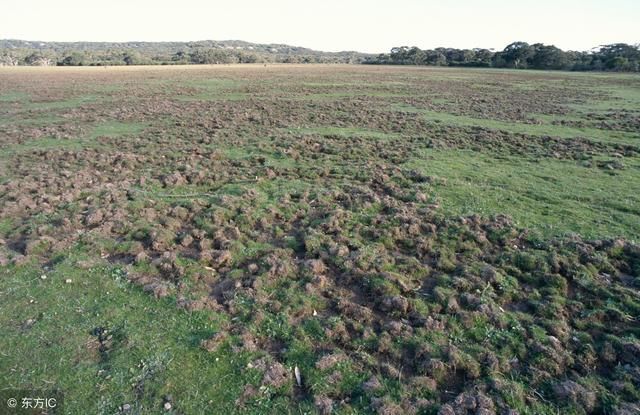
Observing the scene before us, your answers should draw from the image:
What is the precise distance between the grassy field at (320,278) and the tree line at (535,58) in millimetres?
87187

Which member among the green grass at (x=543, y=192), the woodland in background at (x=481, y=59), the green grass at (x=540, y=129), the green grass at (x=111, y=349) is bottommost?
the green grass at (x=111, y=349)

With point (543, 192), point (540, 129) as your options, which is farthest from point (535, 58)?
point (543, 192)

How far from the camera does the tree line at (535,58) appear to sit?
285 feet

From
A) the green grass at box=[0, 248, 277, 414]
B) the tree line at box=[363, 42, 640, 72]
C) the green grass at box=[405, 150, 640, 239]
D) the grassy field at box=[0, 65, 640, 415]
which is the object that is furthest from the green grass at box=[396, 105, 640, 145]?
the tree line at box=[363, 42, 640, 72]

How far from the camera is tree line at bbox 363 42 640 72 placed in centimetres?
8682

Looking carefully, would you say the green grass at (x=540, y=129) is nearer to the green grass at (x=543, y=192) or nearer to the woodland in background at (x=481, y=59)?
the green grass at (x=543, y=192)

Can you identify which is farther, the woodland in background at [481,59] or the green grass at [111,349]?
the woodland in background at [481,59]

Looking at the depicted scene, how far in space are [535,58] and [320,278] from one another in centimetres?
11321

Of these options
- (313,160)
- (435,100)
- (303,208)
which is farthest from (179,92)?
(303,208)

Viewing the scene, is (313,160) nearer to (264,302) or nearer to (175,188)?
(175,188)

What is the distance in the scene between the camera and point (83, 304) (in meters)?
7.50

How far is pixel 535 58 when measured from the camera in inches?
3947

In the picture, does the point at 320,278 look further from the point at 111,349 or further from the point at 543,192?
the point at 543,192

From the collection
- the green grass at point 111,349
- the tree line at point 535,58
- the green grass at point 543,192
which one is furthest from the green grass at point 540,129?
the tree line at point 535,58
